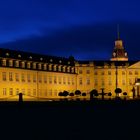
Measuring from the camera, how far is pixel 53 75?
109 meters

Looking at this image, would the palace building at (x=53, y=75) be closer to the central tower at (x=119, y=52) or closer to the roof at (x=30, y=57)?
the roof at (x=30, y=57)

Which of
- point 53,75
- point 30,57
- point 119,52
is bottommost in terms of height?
point 53,75

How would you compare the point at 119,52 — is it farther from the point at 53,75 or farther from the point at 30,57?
the point at 30,57

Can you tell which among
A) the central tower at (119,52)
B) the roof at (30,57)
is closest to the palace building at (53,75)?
the roof at (30,57)

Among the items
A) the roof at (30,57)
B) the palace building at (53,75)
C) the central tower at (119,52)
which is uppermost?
the central tower at (119,52)

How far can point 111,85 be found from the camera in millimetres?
129375

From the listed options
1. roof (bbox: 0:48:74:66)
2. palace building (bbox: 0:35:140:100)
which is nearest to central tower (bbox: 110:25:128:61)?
palace building (bbox: 0:35:140:100)

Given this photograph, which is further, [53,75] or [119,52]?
[119,52]

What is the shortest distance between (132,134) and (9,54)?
76.6 m

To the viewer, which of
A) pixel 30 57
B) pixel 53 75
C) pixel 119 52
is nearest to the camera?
pixel 30 57

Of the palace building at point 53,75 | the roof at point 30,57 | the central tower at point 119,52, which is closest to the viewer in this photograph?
the roof at point 30,57

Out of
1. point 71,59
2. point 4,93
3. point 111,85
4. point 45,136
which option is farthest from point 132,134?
point 111,85

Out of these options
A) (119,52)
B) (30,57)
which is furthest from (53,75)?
(119,52)

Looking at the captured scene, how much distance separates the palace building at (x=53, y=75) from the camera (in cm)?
9275
